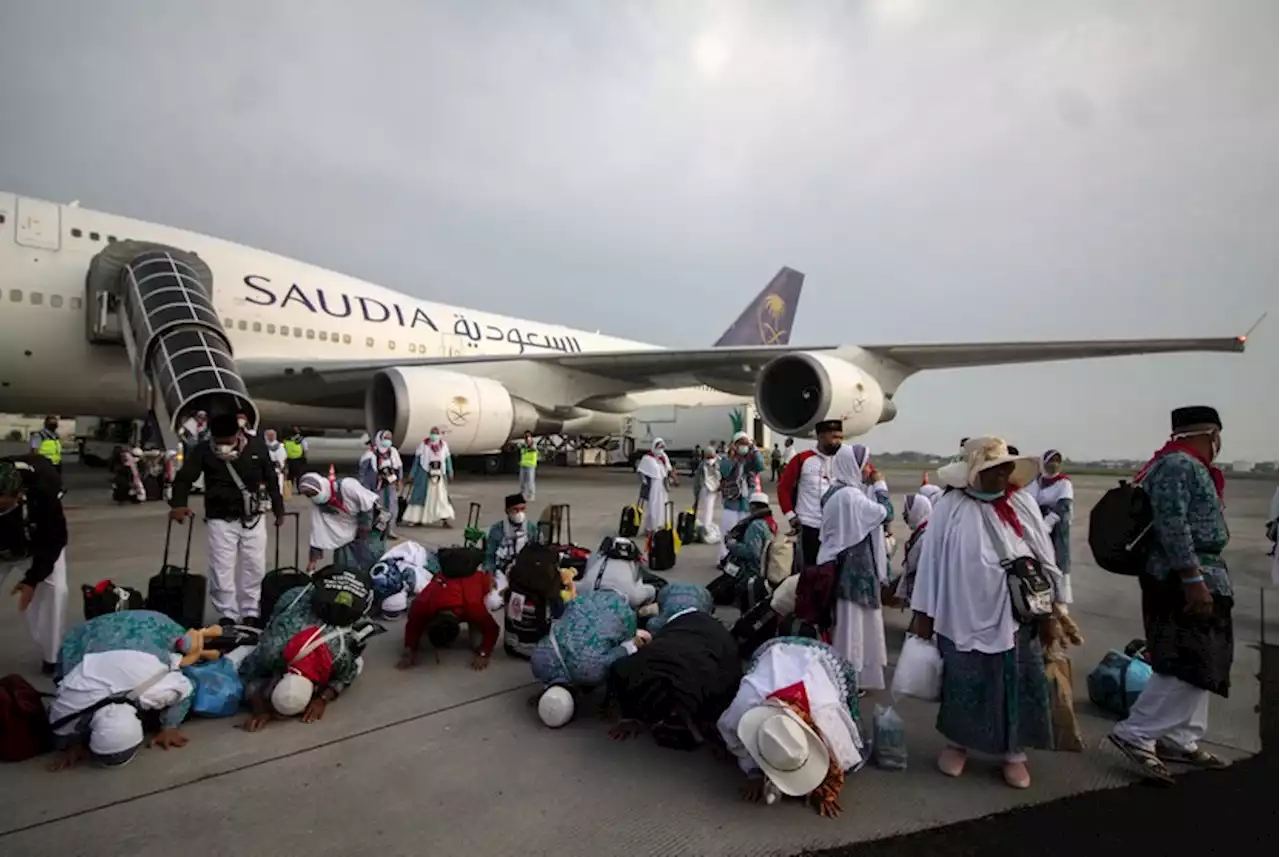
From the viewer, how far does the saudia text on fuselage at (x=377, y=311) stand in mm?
12227

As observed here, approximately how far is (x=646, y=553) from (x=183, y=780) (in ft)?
15.8

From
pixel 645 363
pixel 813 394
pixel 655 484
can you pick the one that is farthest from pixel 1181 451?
pixel 645 363

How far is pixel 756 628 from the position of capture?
362 centimetres

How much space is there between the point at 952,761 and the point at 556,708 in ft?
5.42

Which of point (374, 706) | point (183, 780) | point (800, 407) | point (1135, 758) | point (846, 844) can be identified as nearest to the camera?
point (846, 844)

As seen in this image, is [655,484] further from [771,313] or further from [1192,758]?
[771,313]

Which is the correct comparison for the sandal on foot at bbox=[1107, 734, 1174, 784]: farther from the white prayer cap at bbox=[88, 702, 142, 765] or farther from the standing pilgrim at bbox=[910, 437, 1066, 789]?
the white prayer cap at bbox=[88, 702, 142, 765]

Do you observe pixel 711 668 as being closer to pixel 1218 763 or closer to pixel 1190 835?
pixel 1190 835

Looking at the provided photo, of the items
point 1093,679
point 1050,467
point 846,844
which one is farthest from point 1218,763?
point 1050,467

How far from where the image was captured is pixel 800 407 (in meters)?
11.4

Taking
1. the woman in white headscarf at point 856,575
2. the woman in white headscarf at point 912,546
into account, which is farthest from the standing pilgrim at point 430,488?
the woman in white headscarf at point 856,575

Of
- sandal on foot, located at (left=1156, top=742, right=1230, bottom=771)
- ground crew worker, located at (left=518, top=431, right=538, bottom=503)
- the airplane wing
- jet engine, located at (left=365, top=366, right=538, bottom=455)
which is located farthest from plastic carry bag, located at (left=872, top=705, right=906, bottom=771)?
the airplane wing

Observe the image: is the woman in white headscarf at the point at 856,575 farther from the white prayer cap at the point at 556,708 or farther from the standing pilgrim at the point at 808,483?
the white prayer cap at the point at 556,708

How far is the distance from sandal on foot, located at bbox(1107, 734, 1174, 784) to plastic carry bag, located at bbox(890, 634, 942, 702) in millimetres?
725
